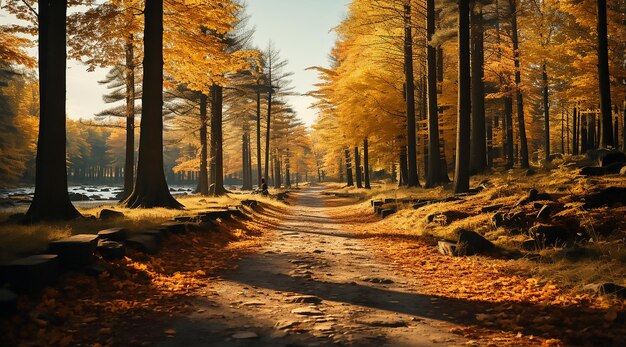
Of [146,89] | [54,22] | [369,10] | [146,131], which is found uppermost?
[369,10]

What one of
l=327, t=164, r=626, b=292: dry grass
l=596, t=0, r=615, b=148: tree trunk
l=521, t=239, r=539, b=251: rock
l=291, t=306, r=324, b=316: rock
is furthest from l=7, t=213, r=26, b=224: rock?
l=596, t=0, r=615, b=148: tree trunk

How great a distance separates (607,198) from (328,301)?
20.3 ft

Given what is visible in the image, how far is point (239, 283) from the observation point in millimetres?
6102

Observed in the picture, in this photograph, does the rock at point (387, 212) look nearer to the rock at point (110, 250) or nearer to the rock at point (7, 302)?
the rock at point (110, 250)

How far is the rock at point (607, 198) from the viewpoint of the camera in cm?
792

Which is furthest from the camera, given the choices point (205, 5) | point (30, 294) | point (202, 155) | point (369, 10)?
point (202, 155)

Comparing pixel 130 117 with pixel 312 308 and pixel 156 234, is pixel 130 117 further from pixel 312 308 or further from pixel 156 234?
pixel 312 308

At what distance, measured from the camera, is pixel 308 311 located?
15.4 feet

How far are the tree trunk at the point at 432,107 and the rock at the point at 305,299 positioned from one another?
13.9 metres

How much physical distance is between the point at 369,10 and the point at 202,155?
38.2 feet

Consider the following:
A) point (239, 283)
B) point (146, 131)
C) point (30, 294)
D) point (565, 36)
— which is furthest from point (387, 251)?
point (565, 36)

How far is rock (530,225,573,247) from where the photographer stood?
7.13m

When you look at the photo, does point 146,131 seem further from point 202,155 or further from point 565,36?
point 565,36

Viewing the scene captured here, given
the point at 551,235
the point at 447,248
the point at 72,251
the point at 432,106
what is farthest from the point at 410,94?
the point at 72,251
